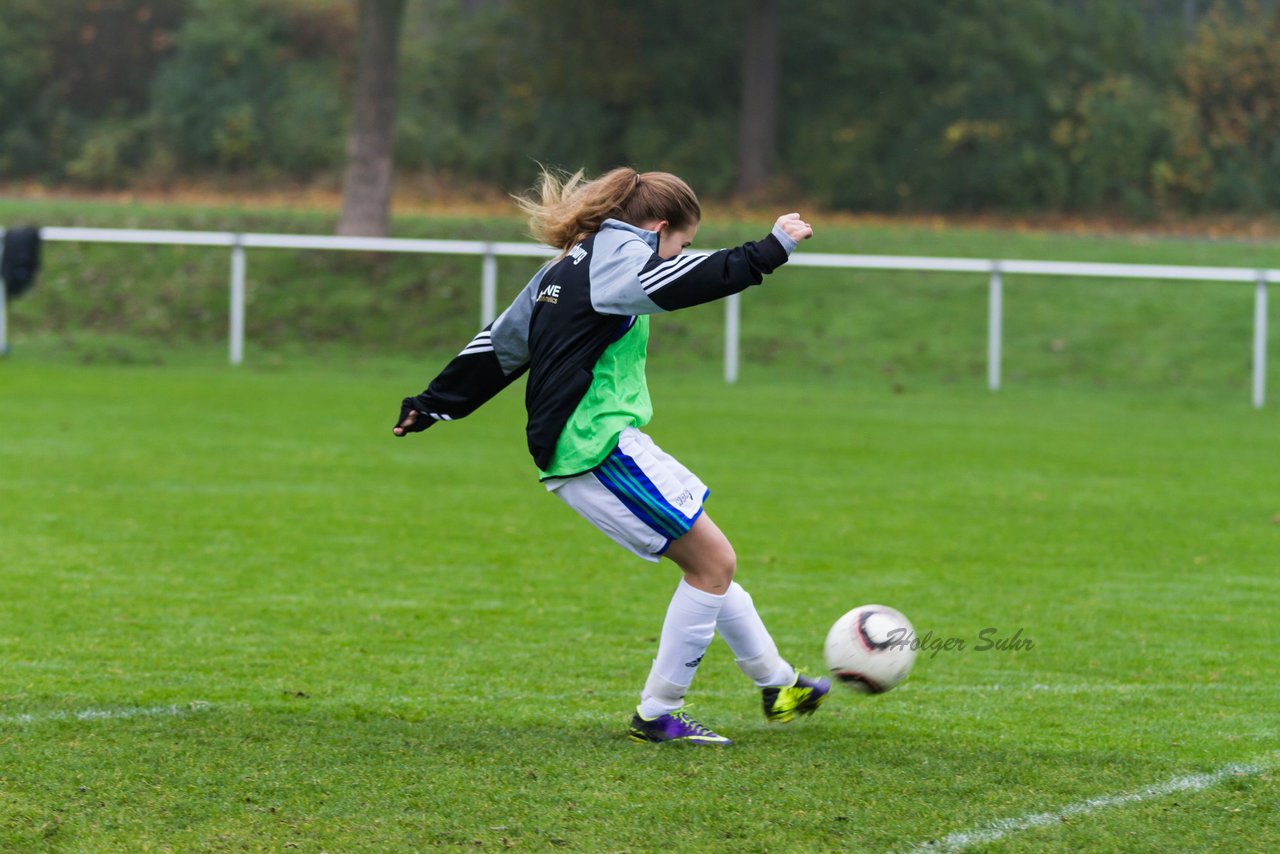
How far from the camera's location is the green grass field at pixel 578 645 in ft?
14.3

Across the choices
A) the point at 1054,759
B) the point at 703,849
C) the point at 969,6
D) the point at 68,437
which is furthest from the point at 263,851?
the point at 969,6

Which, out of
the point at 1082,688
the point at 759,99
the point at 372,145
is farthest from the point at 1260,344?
the point at 759,99

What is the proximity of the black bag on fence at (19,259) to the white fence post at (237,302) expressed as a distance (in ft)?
7.30

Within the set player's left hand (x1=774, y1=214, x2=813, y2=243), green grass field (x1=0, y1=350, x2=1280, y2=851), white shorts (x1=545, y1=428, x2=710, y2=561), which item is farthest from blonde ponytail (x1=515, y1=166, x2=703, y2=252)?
green grass field (x1=0, y1=350, x2=1280, y2=851)

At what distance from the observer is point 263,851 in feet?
13.2

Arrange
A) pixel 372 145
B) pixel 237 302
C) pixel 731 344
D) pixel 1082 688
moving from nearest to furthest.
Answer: pixel 1082 688, pixel 731 344, pixel 237 302, pixel 372 145

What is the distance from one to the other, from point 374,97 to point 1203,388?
41.6 feet

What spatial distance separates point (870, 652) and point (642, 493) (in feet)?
3.25

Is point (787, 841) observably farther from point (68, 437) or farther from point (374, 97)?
point (374, 97)

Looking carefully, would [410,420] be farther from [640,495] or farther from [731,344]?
[731,344]

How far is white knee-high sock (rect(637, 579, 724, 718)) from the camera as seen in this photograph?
5020 millimetres

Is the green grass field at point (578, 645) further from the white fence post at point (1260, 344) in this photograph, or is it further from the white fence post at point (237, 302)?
the white fence post at point (237, 302)

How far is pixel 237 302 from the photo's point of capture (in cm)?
1888

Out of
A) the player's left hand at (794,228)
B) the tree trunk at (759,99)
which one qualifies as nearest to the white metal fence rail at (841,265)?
the player's left hand at (794,228)
